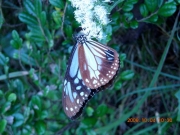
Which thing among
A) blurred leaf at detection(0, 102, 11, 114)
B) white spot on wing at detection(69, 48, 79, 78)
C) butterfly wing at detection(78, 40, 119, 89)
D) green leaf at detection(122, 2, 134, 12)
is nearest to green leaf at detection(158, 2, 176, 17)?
green leaf at detection(122, 2, 134, 12)

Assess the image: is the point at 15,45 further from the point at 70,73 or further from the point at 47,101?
the point at 47,101

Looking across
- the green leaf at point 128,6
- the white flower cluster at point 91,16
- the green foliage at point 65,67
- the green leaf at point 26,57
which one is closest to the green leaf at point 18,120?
the green foliage at point 65,67

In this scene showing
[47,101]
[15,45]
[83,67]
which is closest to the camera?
[83,67]

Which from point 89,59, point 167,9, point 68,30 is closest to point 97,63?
point 89,59

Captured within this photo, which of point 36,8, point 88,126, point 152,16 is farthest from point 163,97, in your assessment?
point 36,8

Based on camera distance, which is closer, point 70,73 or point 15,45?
point 70,73

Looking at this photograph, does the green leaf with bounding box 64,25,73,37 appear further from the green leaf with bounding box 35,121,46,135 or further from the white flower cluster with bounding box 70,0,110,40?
the green leaf with bounding box 35,121,46,135
